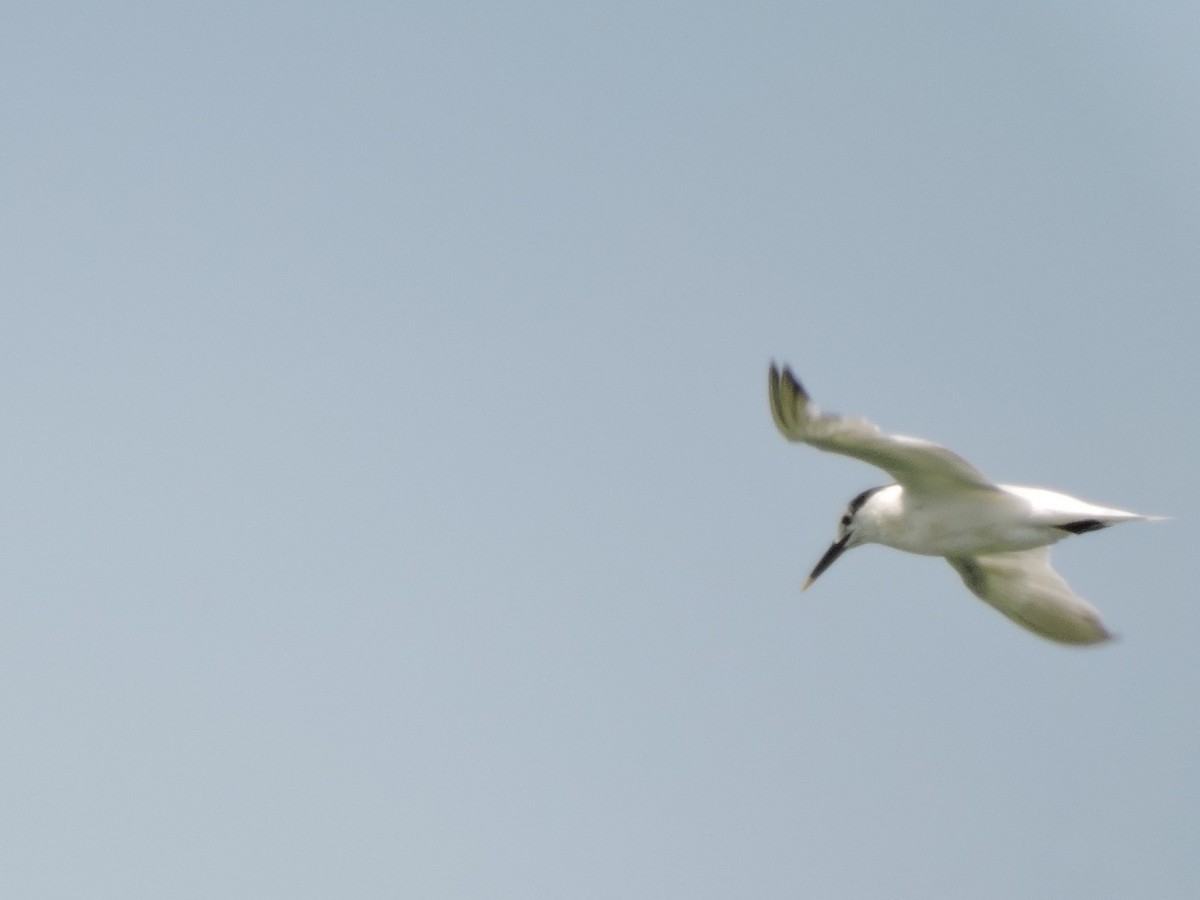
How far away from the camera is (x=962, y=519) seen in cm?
1390

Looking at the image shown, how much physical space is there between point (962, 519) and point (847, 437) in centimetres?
167

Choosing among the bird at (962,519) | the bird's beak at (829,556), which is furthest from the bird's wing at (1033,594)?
the bird's beak at (829,556)

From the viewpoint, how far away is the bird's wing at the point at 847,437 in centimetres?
1258

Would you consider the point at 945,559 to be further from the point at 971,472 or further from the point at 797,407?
the point at 797,407

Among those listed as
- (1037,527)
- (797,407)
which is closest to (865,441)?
(797,407)

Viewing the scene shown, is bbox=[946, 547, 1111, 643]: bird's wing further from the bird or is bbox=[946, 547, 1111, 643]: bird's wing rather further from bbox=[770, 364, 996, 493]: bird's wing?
bbox=[770, 364, 996, 493]: bird's wing

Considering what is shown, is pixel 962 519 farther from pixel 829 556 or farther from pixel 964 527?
pixel 829 556

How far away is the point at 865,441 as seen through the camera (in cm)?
1276

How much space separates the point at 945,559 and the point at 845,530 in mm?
1299

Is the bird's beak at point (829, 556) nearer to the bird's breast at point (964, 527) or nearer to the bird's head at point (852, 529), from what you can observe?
the bird's head at point (852, 529)

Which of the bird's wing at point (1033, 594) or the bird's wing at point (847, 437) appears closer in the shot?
the bird's wing at point (847, 437)

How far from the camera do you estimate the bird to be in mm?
12688

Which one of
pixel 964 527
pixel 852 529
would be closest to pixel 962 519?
pixel 964 527

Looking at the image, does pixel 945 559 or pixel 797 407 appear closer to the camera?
pixel 797 407
